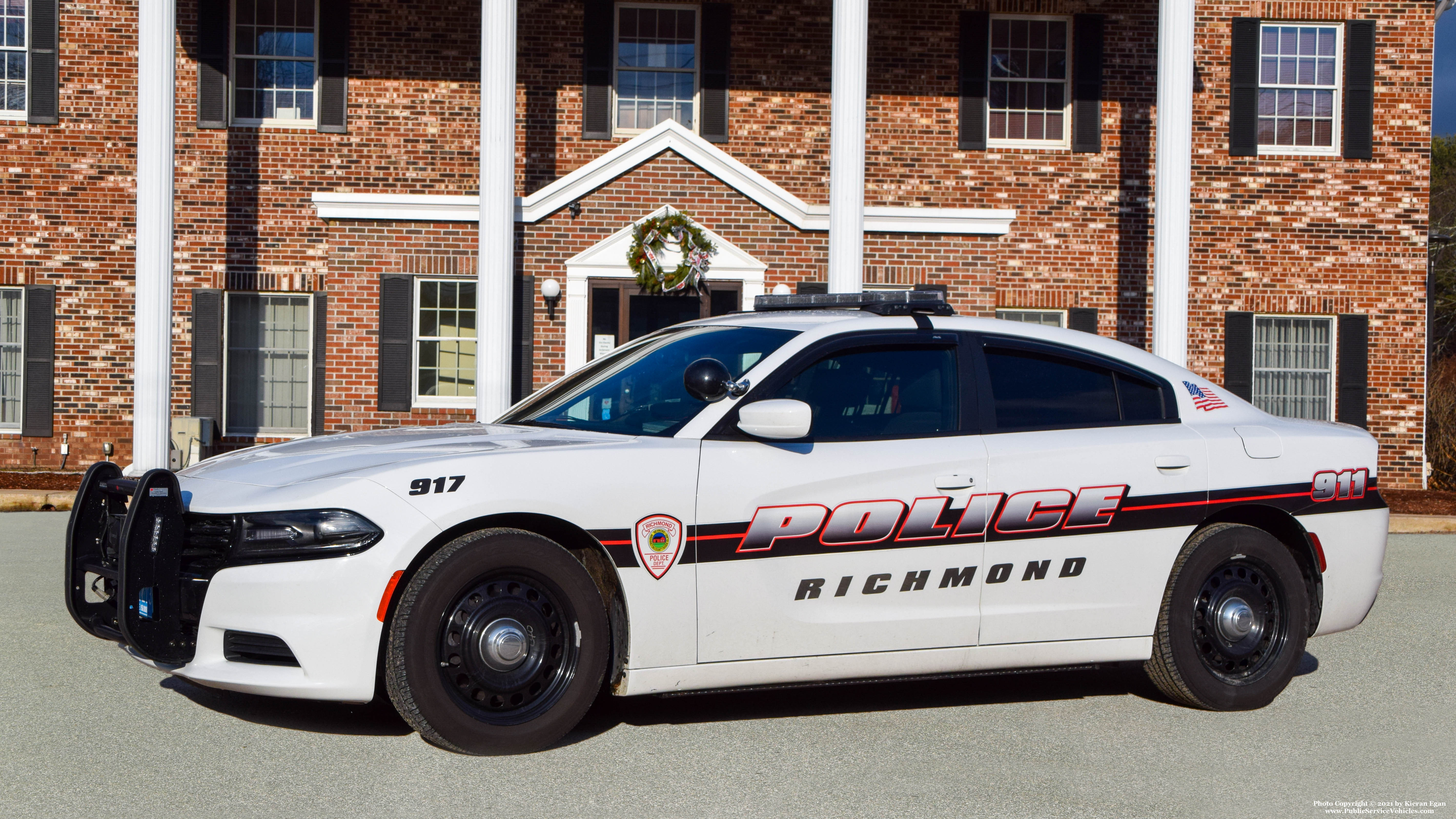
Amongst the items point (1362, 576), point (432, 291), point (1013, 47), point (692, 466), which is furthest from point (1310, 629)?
point (1013, 47)

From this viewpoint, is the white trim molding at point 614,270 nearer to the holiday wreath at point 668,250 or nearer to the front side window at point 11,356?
the holiday wreath at point 668,250

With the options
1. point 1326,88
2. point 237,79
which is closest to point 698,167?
point 237,79

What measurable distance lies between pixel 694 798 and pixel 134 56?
1528 cm

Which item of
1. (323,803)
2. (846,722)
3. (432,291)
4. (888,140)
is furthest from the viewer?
(888,140)

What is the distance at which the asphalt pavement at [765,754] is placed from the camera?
14.2ft

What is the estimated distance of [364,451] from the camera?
16.8ft

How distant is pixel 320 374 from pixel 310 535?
1223cm

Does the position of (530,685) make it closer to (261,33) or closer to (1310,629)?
(1310,629)

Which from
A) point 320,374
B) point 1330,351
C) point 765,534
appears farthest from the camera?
point 1330,351

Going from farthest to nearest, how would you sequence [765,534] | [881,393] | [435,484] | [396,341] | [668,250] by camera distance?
[396,341] < [668,250] < [881,393] < [765,534] < [435,484]

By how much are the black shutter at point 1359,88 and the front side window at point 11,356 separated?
16.7 metres

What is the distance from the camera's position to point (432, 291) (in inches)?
631

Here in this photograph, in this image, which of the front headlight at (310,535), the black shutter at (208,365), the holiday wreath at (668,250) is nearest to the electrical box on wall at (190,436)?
the black shutter at (208,365)

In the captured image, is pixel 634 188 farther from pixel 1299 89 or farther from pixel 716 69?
pixel 1299 89
